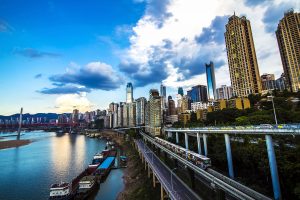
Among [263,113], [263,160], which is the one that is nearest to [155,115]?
[263,113]

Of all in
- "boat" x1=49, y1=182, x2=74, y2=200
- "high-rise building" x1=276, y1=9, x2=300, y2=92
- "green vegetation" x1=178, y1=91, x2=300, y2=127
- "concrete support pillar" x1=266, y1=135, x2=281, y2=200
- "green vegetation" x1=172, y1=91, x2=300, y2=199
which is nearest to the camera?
"concrete support pillar" x1=266, y1=135, x2=281, y2=200

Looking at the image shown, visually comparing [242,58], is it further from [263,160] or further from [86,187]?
[86,187]

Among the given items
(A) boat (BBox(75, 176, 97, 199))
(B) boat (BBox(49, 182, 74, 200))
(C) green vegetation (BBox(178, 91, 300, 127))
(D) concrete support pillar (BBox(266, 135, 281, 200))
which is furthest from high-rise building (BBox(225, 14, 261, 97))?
(B) boat (BBox(49, 182, 74, 200))

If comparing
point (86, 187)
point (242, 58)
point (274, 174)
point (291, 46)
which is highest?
point (291, 46)

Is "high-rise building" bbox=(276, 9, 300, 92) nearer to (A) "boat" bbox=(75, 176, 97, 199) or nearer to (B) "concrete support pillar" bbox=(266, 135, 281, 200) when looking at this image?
(B) "concrete support pillar" bbox=(266, 135, 281, 200)

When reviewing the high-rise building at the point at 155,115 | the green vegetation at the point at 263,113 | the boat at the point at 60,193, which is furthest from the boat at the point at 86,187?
the high-rise building at the point at 155,115

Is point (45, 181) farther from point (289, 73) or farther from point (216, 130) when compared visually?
point (289, 73)
